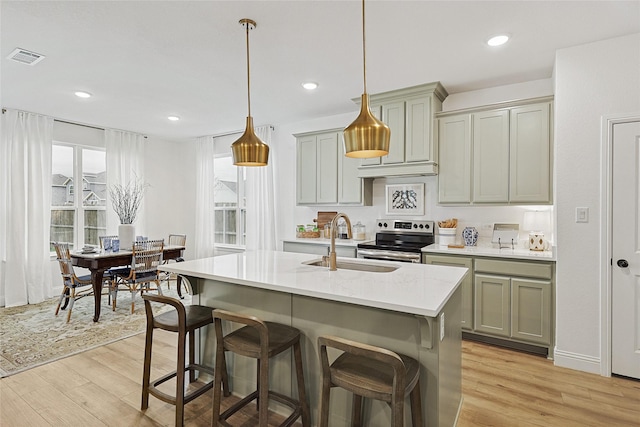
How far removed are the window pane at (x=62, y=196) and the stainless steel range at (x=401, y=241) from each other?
15.6ft

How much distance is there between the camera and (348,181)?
4.49 metres

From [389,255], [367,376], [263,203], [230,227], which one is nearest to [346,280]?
[367,376]

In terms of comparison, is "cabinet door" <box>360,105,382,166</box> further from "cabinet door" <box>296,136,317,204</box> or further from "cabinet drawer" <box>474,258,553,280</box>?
"cabinet drawer" <box>474,258,553,280</box>

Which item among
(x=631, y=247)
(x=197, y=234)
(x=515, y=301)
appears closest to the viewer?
(x=631, y=247)

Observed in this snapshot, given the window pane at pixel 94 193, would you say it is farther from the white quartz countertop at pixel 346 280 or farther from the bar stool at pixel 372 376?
the bar stool at pixel 372 376

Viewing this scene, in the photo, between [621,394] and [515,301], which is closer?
[621,394]

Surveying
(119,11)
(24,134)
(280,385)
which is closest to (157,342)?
(280,385)

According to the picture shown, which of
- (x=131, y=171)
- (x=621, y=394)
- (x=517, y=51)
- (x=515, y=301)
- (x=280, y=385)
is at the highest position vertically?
(x=517, y=51)

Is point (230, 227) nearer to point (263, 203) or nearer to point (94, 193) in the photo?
point (263, 203)

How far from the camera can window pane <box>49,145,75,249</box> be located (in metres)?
5.27

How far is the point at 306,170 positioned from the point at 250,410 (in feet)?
10.8

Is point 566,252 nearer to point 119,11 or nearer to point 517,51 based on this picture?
point 517,51

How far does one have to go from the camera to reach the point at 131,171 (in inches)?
239

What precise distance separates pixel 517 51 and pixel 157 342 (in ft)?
14.4
